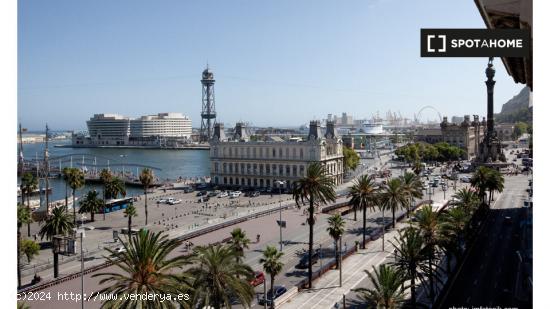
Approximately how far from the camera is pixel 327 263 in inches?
1273

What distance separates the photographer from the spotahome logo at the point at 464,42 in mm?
8375

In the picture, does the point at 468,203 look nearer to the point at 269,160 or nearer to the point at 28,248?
the point at 28,248

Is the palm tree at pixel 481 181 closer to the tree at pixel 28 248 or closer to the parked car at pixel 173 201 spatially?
the parked car at pixel 173 201

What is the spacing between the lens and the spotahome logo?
8.38 metres

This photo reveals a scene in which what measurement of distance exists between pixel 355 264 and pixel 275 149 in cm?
3897

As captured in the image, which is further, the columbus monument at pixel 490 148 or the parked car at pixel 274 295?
the columbus monument at pixel 490 148

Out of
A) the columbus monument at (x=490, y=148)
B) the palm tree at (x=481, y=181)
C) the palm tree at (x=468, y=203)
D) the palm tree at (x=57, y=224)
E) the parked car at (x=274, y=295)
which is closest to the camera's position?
the parked car at (x=274, y=295)

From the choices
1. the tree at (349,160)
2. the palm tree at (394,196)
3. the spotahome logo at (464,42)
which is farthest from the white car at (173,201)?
the spotahome logo at (464,42)

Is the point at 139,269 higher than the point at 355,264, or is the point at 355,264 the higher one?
the point at 139,269

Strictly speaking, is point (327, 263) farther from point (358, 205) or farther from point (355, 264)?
point (358, 205)

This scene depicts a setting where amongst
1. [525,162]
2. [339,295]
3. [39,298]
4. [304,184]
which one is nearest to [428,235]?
[339,295]

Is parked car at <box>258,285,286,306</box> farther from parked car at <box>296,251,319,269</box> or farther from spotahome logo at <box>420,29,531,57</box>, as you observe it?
spotahome logo at <box>420,29,531,57</box>

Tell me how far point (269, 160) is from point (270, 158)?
376 mm

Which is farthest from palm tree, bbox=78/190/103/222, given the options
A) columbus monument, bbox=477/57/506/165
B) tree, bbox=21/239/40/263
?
columbus monument, bbox=477/57/506/165
